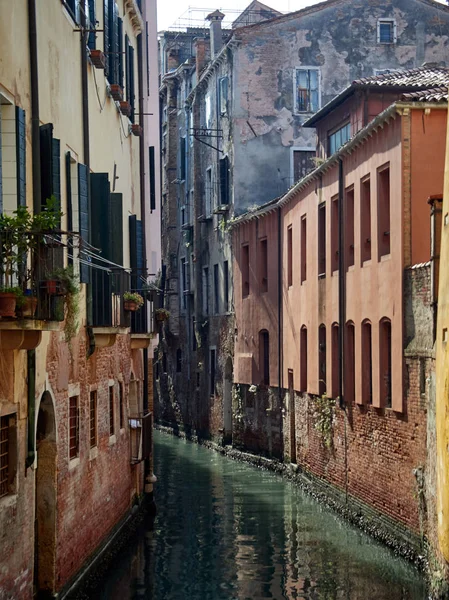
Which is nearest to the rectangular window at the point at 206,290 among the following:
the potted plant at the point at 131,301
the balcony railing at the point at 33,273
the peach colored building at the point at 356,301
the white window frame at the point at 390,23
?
the peach colored building at the point at 356,301

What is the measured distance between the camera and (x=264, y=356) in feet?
102

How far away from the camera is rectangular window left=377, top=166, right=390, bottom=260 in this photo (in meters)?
19.6

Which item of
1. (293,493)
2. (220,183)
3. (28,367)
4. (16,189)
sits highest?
(220,183)

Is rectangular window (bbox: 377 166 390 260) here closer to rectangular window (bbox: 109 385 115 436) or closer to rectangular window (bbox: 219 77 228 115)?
rectangular window (bbox: 109 385 115 436)

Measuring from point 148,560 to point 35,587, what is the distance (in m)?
4.47

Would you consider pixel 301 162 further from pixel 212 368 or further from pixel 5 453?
pixel 5 453

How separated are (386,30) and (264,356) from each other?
10857 millimetres

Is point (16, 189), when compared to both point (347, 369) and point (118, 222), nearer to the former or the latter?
point (118, 222)

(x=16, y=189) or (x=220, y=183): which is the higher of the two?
(x=220, y=183)

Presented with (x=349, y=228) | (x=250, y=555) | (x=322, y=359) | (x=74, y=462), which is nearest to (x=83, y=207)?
(x=74, y=462)

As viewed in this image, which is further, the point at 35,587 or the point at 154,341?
the point at 154,341

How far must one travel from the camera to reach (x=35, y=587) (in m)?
12.4

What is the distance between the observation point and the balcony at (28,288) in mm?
9500

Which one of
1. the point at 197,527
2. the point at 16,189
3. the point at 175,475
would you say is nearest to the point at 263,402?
the point at 175,475
